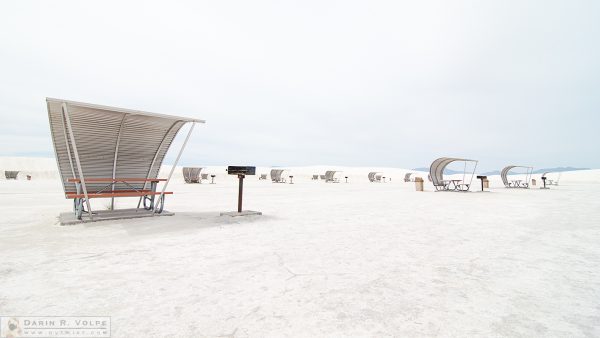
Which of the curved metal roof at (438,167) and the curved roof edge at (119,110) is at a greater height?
the curved roof edge at (119,110)

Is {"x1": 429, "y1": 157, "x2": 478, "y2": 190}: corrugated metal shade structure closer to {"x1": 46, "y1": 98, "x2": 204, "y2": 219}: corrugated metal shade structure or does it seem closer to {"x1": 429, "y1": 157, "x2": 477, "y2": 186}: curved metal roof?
{"x1": 429, "y1": 157, "x2": 477, "y2": 186}: curved metal roof

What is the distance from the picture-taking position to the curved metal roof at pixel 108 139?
21.6 ft

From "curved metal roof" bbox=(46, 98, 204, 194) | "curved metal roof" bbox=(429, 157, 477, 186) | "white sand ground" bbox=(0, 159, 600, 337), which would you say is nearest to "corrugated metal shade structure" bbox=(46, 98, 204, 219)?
"curved metal roof" bbox=(46, 98, 204, 194)

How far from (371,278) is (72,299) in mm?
2838

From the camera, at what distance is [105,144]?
7621mm

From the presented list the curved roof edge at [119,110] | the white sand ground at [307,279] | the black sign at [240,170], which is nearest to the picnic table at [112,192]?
the white sand ground at [307,279]

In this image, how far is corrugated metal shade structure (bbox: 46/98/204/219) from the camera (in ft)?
21.6

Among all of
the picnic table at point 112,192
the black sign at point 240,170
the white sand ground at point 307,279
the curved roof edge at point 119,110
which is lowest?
the white sand ground at point 307,279

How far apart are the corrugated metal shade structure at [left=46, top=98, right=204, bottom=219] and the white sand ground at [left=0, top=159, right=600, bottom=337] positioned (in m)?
2.02

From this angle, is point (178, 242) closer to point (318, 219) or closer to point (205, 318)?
point (205, 318)

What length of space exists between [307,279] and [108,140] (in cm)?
694

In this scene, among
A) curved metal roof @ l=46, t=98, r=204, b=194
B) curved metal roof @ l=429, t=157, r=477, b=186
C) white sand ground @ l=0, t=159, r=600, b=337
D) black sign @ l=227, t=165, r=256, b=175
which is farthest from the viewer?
curved metal roof @ l=429, t=157, r=477, b=186

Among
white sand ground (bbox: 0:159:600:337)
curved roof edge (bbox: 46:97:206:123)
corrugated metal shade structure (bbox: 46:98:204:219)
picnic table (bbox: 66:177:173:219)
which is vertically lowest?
white sand ground (bbox: 0:159:600:337)

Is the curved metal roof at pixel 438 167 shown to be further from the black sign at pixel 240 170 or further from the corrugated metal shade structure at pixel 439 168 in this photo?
the black sign at pixel 240 170
